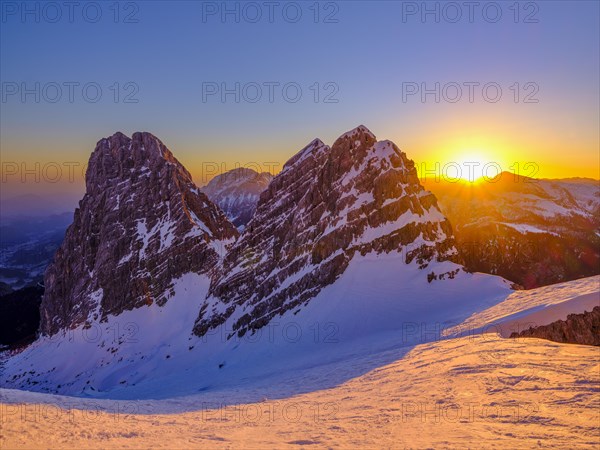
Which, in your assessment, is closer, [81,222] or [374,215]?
[374,215]

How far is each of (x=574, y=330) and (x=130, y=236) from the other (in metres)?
95.4

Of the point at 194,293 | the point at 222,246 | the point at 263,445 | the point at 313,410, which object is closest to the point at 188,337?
the point at 194,293

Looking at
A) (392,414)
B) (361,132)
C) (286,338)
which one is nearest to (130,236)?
(286,338)

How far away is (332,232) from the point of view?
63.8m

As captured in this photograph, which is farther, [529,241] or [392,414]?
[529,241]

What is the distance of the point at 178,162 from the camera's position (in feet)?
384

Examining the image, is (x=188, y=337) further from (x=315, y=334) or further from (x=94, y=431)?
(x=94, y=431)

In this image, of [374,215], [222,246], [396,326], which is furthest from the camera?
[222,246]

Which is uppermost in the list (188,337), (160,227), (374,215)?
(160,227)

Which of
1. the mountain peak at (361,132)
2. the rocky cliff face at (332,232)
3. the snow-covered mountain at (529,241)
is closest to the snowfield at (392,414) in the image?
the rocky cliff face at (332,232)

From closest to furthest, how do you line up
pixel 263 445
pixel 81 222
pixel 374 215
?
pixel 263 445, pixel 374 215, pixel 81 222

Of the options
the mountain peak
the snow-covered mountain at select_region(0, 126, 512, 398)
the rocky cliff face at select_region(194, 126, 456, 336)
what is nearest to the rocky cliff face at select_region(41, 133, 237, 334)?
the snow-covered mountain at select_region(0, 126, 512, 398)

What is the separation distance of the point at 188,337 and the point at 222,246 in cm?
2917

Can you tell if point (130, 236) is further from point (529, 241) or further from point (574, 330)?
point (529, 241)
